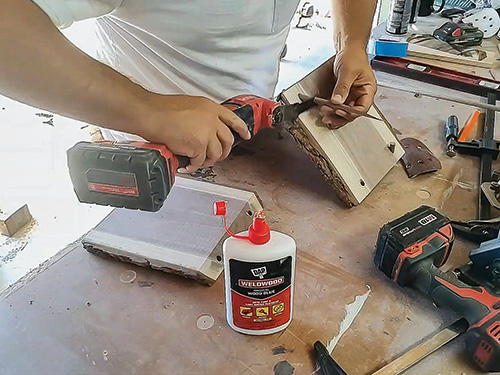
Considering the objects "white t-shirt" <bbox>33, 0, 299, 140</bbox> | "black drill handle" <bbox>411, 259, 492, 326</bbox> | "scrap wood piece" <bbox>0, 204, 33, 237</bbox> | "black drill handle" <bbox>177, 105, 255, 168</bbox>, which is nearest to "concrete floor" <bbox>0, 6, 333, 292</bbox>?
"scrap wood piece" <bbox>0, 204, 33, 237</bbox>

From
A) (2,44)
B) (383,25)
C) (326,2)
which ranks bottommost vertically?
(326,2)

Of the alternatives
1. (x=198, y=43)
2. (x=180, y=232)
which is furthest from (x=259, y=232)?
(x=198, y=43)

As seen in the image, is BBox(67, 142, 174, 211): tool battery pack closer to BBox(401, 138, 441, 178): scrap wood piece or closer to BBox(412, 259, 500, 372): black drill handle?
BBox(412, 259, 500, 372): black drill handle

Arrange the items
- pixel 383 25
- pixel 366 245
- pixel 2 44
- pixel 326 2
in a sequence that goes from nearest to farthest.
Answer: pixel 2 44 → pixel 366 245 → pixel 383 25 → pixel 326 2

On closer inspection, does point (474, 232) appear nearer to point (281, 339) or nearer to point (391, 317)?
point (391, 317)

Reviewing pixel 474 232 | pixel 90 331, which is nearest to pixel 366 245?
pixel 474 232

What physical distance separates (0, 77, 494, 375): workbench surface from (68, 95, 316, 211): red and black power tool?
0.12m

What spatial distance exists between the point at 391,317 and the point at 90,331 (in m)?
0.41

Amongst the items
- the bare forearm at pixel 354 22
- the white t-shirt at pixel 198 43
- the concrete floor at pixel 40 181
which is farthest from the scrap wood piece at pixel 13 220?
the bare forearm at pixel 354 22

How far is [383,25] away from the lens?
1596 mm

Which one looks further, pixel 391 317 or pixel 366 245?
pixel 366 245

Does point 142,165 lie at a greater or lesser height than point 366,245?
greater

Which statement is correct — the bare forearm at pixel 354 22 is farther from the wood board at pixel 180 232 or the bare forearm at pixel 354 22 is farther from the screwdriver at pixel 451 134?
the wood board at pixel 180 232

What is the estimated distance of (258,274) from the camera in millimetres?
605
